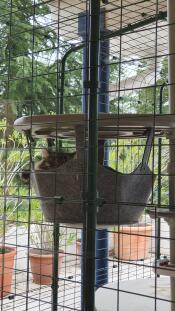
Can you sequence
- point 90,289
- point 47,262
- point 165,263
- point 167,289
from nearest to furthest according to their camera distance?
point 90,289 < point 165,263 < point 167,289 < point 47,262

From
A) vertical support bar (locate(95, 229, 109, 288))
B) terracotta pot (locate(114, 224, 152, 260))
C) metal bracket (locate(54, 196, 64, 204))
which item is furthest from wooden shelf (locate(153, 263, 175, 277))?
terracotta pot (locate(114, 224, 152, 260))

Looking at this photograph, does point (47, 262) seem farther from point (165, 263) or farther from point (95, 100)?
point (95, 100)

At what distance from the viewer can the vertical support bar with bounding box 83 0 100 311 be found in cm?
77

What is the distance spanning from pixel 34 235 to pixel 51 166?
70.6 inches

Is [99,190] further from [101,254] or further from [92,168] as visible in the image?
[101,254]

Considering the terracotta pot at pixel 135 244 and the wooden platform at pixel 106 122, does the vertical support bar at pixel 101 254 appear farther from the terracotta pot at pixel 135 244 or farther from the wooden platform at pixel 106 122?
the wooden platform at pixel 106 122

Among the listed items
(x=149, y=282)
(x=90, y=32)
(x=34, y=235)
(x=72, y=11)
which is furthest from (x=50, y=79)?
(x=90, y=32)

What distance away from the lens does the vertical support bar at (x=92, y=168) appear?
774mm

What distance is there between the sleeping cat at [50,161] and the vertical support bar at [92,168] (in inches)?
7.3

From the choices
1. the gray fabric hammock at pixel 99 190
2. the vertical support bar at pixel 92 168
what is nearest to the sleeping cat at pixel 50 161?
the gray fabric hammock at pixel 99 190

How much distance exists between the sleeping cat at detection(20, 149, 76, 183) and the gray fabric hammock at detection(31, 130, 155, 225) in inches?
1.6

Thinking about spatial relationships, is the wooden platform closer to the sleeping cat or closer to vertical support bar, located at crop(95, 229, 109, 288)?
the sleeping cat

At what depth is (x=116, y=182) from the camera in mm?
863

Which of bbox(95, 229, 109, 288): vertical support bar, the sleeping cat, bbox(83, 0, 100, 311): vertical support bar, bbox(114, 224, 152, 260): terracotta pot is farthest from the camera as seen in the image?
bbox(114, 224, 152, 260): terracotta pot
